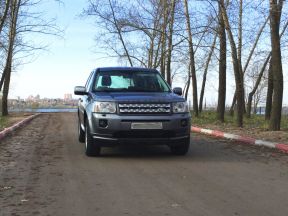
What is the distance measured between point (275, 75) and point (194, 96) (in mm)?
14756

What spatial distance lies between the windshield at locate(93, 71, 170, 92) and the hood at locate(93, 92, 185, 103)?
1.80 feet

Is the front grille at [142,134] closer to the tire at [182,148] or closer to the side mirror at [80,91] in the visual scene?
the tire at [182,148]

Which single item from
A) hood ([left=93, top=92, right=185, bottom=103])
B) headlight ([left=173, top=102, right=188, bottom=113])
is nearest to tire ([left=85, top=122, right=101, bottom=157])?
hood ([left=93, top=92, right=185, bottom=103])

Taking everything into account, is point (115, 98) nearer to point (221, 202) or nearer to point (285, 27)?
point (221, 202)

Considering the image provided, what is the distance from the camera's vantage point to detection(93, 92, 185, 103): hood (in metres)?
9.41

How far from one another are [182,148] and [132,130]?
1396 mm

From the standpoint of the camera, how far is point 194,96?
1182 inches

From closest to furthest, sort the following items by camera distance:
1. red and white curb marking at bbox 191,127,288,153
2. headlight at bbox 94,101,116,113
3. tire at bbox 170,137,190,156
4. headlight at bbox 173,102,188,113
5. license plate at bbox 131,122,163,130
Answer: license plate at bbox 131,122,163,130 < headlight at bbox 94,101,116,113 < headlight at bbox 173,102,188,113 < tire at bbox 170,137,190,156 < red and white curb marking at bbox 191,127,288,153

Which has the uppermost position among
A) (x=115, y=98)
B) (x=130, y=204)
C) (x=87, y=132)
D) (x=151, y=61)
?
(x=151, y=61)

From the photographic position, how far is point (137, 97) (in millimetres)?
9500

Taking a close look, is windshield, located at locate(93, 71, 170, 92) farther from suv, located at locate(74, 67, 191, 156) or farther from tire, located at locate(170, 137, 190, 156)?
tire, located at locate(170, 137, 190, 156)

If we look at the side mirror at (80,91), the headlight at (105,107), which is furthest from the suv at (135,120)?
the side mirror at (80,91)

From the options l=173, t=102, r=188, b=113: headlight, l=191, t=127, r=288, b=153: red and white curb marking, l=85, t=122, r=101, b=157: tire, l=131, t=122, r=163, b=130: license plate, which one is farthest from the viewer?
l=191, t=127, r=288, b=153: red and white curb marking

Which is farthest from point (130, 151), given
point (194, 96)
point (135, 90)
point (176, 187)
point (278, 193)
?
point (194, 96)
